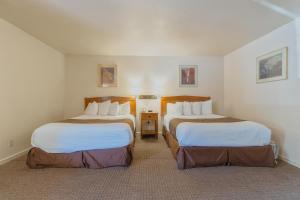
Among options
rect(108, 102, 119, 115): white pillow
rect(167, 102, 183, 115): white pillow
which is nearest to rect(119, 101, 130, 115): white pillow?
rect(108, 102, 119, 115): white pillow

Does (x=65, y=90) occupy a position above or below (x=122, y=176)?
above

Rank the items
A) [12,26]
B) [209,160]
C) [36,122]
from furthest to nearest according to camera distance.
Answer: [36,122] → [12,26] → [209,160]

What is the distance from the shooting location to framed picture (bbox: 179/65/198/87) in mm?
5328

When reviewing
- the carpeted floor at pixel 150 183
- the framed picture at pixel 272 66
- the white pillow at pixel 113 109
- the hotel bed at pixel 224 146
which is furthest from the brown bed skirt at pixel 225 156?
the white pillow at pixel 113 109

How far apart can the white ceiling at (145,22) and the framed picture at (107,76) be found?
0.84 meters

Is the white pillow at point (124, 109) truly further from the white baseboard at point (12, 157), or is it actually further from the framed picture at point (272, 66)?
the framed picture at point (272, 66)

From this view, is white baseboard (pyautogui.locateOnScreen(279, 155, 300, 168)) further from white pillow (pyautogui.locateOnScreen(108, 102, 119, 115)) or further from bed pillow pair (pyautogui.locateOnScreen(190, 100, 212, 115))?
white pillow (pyautogui.locateOnScreen(108, 102, 119, 115))

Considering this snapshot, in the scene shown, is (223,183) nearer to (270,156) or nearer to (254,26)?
(270,156)

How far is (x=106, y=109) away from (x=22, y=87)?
71.1 inches

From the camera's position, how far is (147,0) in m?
2.32

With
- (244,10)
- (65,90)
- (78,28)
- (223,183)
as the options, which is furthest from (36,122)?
(244,10)

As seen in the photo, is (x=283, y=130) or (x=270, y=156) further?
(x=283, y=130)

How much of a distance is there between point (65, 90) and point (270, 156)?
494 cm

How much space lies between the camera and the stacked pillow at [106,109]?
4559mm
